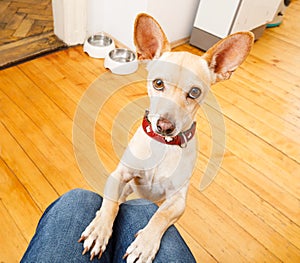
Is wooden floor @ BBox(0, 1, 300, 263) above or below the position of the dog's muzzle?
below

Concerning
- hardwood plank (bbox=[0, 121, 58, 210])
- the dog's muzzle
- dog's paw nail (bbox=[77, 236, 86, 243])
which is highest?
the dog's muzzle

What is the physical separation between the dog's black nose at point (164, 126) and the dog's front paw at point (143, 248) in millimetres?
288

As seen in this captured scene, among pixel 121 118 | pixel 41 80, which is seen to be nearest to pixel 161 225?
pixel 121 118

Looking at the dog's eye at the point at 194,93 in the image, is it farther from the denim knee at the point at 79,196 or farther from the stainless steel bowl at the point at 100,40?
the stainless steel bowl at the point at 100,40

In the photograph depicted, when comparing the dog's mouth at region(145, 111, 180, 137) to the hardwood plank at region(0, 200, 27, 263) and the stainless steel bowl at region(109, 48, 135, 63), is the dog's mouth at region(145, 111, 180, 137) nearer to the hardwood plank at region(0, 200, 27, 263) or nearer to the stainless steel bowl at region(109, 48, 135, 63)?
the hardwood plank at region(0, 200, 27, 263)

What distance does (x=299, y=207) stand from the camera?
157 cm

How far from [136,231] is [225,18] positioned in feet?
6.70

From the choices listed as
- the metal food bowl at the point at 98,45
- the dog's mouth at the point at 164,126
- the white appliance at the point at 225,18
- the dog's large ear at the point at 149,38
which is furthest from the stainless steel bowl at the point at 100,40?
the dog's mouth at the point at 164,126

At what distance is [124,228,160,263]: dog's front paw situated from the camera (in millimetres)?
802

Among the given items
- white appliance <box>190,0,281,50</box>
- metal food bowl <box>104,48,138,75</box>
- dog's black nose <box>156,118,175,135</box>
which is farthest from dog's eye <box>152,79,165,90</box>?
white appliance <box>190,0,281,50</box>

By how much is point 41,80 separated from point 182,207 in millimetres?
1516

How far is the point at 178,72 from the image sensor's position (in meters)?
0.87

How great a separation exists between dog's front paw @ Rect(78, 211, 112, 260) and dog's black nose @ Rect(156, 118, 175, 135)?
315 millimetres

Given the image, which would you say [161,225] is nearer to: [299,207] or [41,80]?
[299,207]
